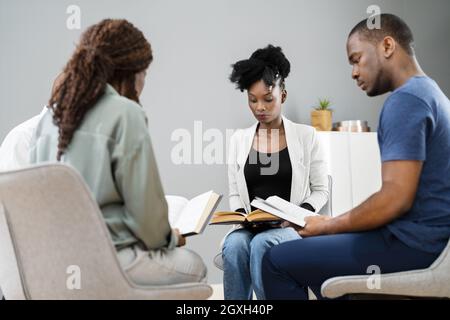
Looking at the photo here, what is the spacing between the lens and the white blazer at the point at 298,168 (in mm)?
2449

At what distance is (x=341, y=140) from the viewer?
12.6ft

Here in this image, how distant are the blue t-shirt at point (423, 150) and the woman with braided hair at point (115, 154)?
585 mm

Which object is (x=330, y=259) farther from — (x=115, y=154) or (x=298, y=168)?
(x=298, y=168)

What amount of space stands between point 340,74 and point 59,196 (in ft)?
11.3

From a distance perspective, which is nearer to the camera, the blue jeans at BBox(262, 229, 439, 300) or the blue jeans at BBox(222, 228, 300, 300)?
the blue jeans at BBox(262, 229, 439, 300)

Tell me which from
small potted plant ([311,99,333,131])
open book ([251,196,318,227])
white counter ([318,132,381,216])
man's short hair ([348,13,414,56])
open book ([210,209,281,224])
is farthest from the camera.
Answer: small potted plant ([311,99,333,131])

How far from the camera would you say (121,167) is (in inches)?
49.8

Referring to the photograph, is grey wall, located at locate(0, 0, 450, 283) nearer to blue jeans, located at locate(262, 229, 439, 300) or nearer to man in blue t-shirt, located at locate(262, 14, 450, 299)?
blue jeans, located at locate(262, 229, 439, 300)

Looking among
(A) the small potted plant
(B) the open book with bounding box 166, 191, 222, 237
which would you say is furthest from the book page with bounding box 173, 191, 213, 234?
(A) the small potted plant

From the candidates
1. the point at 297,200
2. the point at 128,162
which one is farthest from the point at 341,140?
the point at 128,162

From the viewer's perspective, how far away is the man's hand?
1588 mm

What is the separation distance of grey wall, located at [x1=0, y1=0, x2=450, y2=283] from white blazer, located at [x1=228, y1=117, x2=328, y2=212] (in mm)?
1227

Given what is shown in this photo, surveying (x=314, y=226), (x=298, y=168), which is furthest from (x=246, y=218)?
(x=298, y=168)

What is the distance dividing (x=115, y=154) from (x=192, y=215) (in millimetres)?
389
